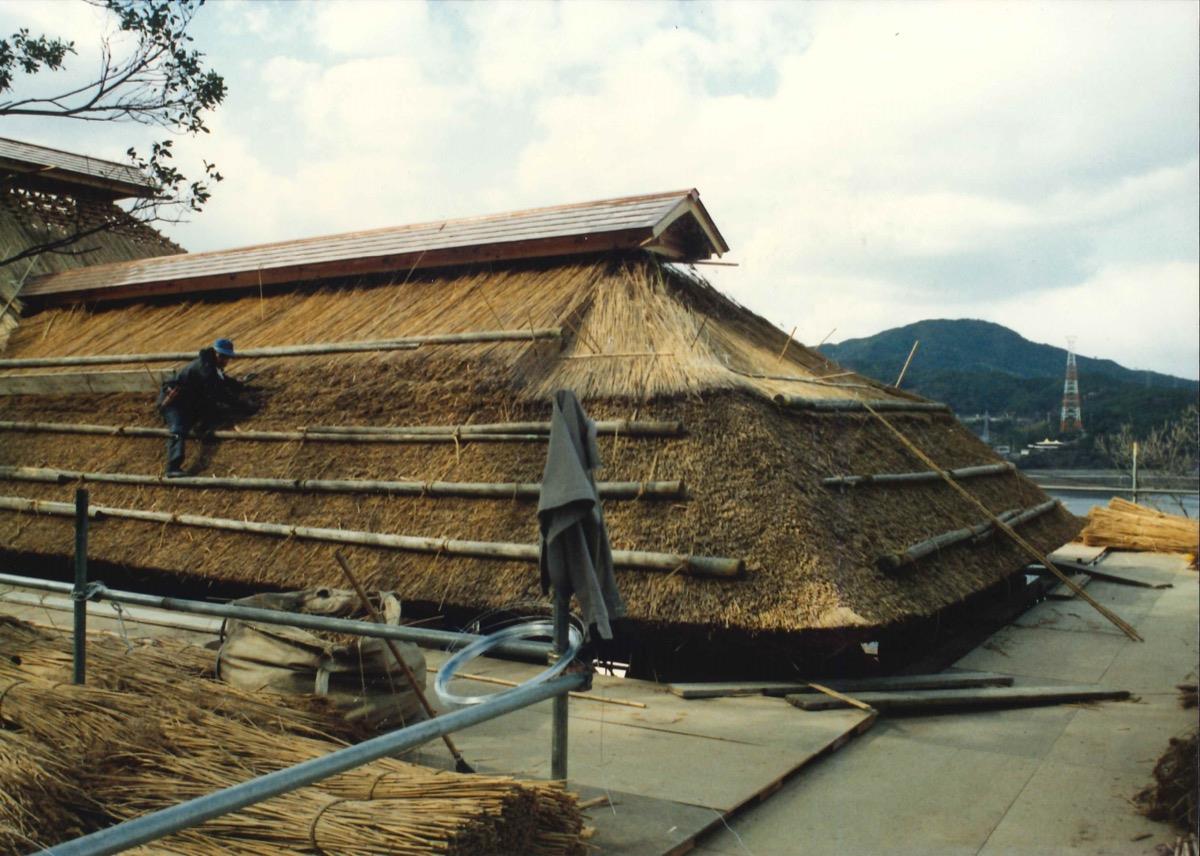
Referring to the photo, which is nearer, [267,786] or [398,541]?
[267,786]

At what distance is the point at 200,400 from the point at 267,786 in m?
7.80

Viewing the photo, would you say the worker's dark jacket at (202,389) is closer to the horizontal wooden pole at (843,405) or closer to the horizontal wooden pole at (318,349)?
the horizontal wooden pole at (318,349)

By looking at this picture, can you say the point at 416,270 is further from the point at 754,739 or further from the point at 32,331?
the point at 754,739

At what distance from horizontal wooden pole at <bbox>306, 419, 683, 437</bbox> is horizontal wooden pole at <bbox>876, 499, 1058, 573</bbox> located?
1.75 metres

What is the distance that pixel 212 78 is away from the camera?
683cm

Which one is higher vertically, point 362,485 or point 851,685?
point 362,485

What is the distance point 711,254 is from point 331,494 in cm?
467

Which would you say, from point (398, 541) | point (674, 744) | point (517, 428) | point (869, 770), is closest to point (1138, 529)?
point (517, 428)

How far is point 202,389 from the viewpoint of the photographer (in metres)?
9.25

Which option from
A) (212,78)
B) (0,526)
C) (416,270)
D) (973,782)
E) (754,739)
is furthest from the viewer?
(416,270)

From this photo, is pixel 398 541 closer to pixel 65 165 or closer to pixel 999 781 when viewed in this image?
pixel 999 781

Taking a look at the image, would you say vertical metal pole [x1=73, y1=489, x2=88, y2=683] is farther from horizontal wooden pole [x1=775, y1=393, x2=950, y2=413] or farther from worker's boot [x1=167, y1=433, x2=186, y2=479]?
horizontal wooden pole [x1=775, y1=393, x2=950, y2=413]

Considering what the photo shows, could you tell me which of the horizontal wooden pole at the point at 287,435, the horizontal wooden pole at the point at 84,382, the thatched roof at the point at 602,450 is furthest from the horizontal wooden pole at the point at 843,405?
the horizontal wooden pole at the point at 84,382

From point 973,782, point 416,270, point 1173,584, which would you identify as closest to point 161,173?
point 416,270
